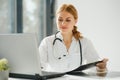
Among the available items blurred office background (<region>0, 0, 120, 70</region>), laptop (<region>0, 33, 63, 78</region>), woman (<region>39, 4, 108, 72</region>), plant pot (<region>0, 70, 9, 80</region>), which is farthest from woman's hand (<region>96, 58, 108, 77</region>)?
blurred office background (<region>0, 0, 120, 70</region>)

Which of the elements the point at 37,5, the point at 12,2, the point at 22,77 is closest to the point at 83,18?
the point at 37,5

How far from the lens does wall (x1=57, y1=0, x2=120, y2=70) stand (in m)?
3.14

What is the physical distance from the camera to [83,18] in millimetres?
3340

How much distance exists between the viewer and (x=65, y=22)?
227 cm

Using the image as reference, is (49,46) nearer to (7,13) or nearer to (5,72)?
(5,72)

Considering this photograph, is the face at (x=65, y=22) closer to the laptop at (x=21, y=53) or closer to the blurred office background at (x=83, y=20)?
the laptop at (x=21, y=53)

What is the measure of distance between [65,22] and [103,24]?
41.8 inches

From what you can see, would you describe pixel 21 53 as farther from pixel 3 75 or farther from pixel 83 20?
pixel 83 20

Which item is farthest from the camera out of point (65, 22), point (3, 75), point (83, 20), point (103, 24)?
point (83, 20)

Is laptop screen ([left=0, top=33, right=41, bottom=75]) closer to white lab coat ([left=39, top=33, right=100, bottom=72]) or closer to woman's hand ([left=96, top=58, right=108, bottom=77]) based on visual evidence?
woman's hand ([left=96, top=58, right=108, bottom=77])

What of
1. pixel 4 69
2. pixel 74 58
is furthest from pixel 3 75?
pixel 74 58

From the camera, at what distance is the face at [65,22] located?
2.25 meters

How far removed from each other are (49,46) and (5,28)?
121 centimetres

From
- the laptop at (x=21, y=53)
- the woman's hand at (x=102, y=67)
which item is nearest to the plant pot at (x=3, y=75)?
the laptop at (x=21, y=53)
